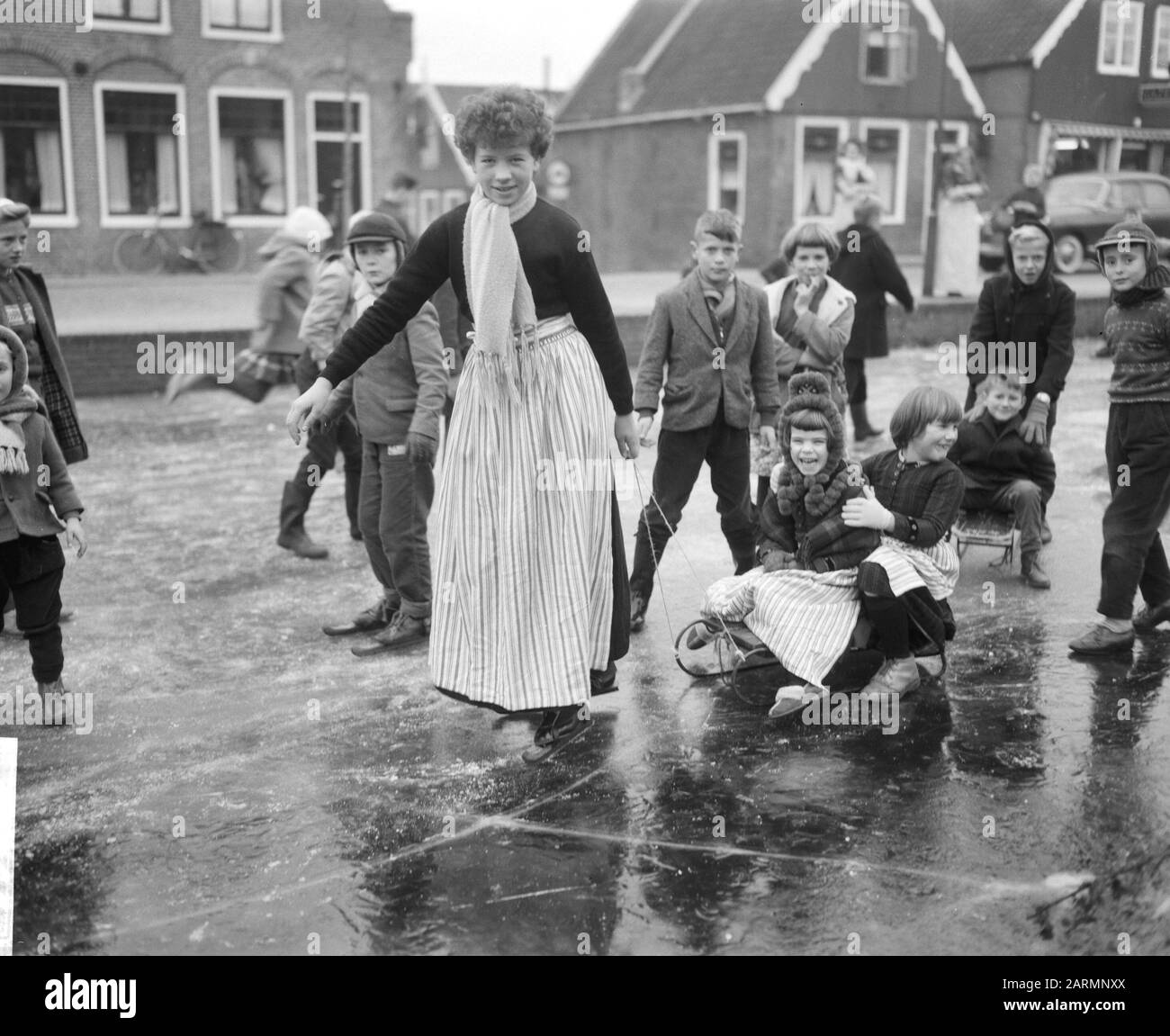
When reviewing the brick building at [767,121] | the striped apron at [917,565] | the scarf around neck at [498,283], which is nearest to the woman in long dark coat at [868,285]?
the striped apron at [917,565]

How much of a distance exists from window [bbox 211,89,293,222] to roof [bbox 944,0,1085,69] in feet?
48.5

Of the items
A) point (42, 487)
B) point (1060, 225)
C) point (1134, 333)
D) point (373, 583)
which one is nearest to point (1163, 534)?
point (1134, 333)

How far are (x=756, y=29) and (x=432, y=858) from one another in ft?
92.9

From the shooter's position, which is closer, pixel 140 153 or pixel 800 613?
pixel 800 613

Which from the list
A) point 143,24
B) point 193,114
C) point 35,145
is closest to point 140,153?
point 193,114

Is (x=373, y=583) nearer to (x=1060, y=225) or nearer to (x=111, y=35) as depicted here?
(x=1060, y=225)

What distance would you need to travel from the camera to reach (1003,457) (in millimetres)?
6770

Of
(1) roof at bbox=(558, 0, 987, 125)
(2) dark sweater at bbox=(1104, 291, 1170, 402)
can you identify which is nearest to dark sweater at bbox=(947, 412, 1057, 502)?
(2) dark sweater at bbox=(1104, 291, 1170, 402)

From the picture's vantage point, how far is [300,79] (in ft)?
86.8

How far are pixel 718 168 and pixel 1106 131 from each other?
9345 mm

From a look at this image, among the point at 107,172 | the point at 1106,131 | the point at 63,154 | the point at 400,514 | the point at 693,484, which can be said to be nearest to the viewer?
the point at 400,514
